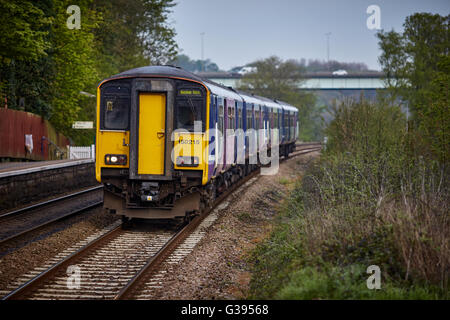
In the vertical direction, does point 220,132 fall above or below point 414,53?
below

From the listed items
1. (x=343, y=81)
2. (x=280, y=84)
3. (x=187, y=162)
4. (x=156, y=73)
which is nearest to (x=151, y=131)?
(x=187, y=162)

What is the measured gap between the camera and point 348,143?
18.5 meters

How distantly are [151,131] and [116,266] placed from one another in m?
3.25

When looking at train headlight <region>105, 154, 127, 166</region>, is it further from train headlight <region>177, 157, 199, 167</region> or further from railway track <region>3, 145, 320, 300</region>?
railway track <region>3, 145, 320, 300</region>

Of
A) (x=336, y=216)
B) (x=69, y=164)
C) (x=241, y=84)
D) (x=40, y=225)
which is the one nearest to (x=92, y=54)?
(x=69, y=164)

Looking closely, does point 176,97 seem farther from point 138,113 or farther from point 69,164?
point 69,164

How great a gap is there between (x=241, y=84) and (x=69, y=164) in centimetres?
4318

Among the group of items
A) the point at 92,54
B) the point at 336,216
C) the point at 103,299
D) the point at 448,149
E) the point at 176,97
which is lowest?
the point at 103,299

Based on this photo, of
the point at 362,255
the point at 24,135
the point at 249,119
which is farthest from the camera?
the point at 24,135

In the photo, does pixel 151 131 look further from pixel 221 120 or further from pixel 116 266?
pixel 116 266

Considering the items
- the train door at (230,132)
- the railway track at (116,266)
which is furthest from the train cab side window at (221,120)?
the railway track at (116,266)

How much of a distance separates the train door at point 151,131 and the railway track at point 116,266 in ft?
4.71

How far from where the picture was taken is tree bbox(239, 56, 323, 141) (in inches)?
2334

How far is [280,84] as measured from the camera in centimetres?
5938
